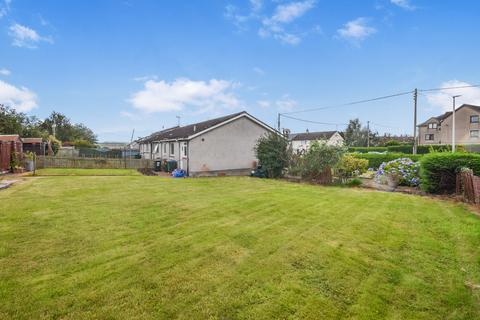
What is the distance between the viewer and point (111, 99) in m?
32.0

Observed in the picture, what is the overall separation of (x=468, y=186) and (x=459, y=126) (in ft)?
169

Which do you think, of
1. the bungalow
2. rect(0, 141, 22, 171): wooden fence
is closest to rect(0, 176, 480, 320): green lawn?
rect(0, 141, 22, 171): wooden fence

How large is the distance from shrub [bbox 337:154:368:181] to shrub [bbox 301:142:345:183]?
828 millimetres

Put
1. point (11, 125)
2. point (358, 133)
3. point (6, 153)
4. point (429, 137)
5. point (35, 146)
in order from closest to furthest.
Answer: point (6, 153), point (35, 146), point (11, 125), point (429, 137), point (358, 133)

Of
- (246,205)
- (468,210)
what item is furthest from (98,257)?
(468,210)

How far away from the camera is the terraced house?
47656mm

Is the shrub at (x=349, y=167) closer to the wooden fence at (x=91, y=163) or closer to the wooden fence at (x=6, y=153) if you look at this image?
the wooden fence at (x=91, y=163)

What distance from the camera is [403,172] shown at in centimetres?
1567

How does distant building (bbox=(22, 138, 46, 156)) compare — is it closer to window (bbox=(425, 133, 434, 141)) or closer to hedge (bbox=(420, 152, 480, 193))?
hedge (bbox=(420, 152, 480, 193))

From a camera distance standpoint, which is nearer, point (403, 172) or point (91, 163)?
point (403, 172)

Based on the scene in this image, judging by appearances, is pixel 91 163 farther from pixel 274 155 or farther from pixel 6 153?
pixel 274 155

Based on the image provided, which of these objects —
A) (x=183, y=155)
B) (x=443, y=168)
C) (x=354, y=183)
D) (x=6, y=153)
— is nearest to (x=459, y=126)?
(x=354, y=183)

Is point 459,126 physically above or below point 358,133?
below

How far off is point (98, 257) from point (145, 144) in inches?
1245
